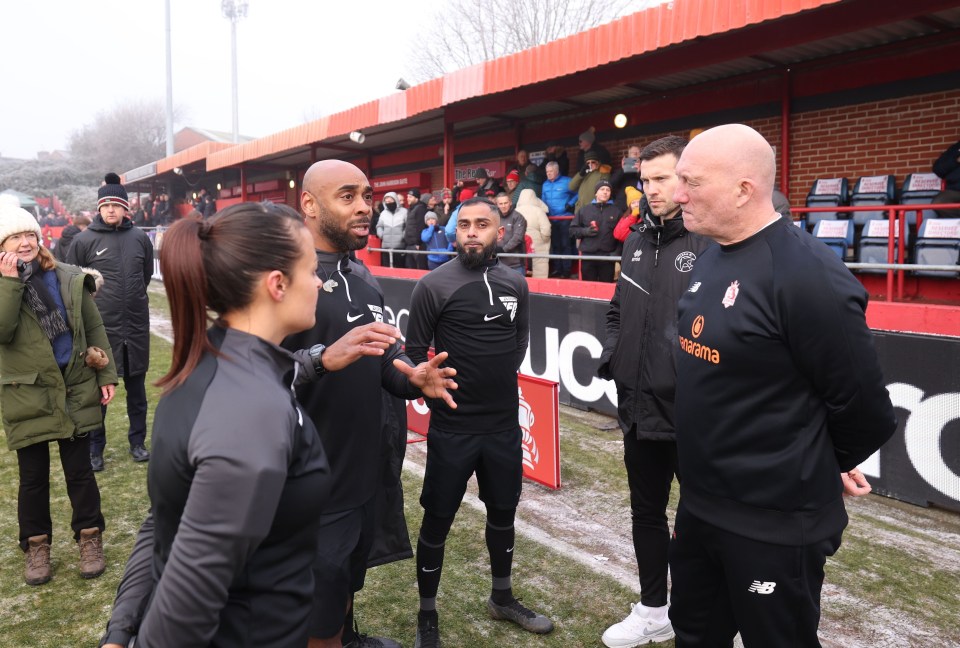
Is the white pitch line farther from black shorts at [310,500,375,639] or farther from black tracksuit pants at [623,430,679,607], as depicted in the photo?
black shorts at [310,500,375,639]

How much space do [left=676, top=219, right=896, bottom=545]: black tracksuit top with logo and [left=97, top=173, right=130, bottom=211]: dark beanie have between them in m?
5.47

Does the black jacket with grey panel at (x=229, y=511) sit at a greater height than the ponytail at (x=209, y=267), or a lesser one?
lesser

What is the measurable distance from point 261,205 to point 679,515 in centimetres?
179

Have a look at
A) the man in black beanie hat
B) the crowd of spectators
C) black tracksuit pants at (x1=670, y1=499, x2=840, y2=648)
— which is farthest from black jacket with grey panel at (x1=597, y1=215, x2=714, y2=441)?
the man in black beanie hat

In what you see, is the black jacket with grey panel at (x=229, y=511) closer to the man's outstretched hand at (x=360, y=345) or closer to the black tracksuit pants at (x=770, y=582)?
the man's outstretched hand at (x=360, y=345)

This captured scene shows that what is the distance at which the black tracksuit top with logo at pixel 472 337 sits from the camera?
339cm

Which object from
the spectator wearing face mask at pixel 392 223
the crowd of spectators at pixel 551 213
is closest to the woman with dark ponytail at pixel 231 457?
the crowd of spectators at pixel 551 213

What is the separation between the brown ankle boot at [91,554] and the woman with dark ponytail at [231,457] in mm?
2891

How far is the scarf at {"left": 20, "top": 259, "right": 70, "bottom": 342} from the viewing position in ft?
12.7

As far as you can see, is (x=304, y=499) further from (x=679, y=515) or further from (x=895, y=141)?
(x=895, y=141)

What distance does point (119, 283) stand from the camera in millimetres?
5988

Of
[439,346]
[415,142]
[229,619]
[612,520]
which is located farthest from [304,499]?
[415,142]

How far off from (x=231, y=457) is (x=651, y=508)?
2.51m

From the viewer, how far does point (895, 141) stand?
8500 mm
